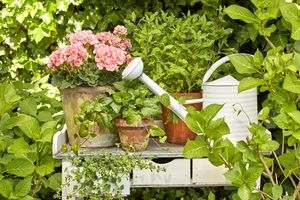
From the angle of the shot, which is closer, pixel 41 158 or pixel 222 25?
pixel 41 158

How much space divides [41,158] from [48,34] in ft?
3.48

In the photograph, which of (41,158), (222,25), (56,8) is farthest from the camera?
(56,8)

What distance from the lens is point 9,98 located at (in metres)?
1.98

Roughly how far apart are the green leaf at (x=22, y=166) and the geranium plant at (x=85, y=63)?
279mm

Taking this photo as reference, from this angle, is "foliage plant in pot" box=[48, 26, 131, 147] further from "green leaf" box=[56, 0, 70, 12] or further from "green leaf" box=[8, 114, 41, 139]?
"green leaf" box=[56, 0, 70, 12]

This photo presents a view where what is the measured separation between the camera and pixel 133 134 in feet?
6.06

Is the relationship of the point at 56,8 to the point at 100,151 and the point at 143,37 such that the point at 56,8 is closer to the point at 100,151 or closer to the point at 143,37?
the point at 143,37

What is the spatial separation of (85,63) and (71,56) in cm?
7

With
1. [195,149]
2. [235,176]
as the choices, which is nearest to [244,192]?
[235,176]

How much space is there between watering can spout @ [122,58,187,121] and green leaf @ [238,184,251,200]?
1.12ft

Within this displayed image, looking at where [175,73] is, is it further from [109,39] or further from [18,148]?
[18,148]

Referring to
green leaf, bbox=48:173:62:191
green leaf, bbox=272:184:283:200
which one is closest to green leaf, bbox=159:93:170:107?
green leaf, bbox=272:184:283:200

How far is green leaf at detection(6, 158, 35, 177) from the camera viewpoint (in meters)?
1.84

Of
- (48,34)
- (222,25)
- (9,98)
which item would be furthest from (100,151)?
(48,34)
